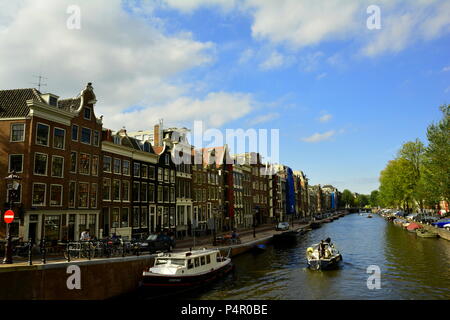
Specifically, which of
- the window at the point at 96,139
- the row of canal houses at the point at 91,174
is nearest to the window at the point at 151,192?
the row of canal houses at the point at 91,174

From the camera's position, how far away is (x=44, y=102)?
113 feet

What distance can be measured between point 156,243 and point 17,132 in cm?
1770

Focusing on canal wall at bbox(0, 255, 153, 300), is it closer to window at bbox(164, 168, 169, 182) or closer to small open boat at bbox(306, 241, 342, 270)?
small open boat at bbox(306, 241, 342, 270)

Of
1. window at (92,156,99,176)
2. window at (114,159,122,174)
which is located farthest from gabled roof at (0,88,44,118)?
window at (114,159,122,174)

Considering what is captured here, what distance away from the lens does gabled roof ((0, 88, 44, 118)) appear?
33531 mm

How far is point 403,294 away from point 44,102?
122ft

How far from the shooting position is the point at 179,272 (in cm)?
2589

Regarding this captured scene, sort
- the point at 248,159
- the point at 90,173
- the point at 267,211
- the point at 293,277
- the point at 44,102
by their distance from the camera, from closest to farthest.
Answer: the point at 293,277, the point at 44,102, the point at 90,173, the point at 248,159, the point at 267,211

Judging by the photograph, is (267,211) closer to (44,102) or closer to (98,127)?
(98,127)

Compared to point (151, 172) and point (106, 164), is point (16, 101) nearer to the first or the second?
point (106, 164)

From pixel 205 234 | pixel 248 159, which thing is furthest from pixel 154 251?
pixel 248 159

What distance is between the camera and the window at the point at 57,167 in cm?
3481

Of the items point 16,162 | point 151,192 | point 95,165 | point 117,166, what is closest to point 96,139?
point 95,165
